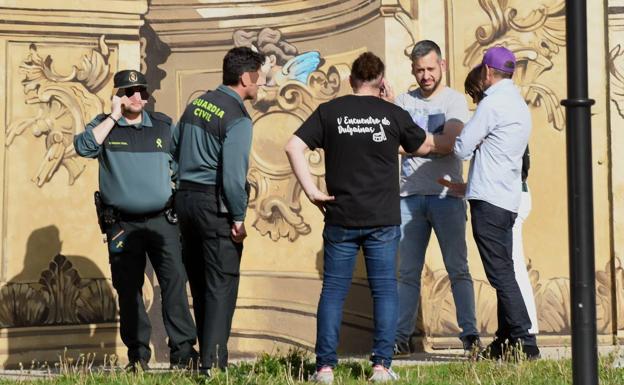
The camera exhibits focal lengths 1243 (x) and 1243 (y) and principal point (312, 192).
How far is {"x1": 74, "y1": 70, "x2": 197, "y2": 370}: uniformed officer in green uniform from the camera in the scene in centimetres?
739

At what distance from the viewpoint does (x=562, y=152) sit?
29.3 ft

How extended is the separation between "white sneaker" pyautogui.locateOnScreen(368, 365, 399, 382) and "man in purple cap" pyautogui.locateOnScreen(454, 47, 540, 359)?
3.06 ft

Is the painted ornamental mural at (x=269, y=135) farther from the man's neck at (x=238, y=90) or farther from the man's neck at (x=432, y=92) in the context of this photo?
the man's neck at (x=238, y=90)

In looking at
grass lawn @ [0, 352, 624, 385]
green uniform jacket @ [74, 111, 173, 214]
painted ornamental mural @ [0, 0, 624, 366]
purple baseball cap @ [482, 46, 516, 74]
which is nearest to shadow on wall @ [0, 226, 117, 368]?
painted ornamental mural @ [0, 0, 624, 366]

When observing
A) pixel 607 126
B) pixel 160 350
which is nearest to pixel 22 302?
pixel 160 350

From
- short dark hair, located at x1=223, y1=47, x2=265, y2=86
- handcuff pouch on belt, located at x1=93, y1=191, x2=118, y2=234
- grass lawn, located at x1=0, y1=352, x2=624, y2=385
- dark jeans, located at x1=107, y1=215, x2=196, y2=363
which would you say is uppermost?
short dark hair, located at x1=223, y1=47, x2=265, y2=86

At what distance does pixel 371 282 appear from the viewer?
6297 mm

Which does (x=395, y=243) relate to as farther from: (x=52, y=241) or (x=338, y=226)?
(x=52, y=241)

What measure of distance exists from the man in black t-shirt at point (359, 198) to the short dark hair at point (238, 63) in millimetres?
587

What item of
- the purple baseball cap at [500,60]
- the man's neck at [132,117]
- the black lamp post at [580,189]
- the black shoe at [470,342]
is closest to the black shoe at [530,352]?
the black shoe at [470,342]

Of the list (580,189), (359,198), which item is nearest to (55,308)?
(359,198)

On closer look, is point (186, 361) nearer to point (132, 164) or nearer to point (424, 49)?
point (132, 164)

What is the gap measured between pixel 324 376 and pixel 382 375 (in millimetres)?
294

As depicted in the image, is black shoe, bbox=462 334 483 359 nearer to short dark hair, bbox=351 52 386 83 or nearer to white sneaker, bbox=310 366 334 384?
white sneaker, bbox=310 366 334 384
